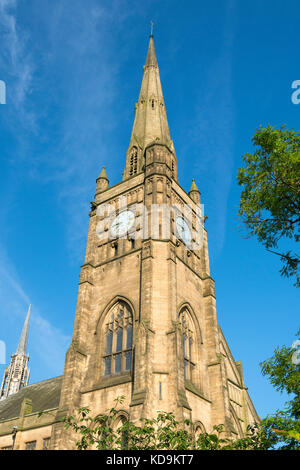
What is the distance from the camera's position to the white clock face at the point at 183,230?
32312 mm

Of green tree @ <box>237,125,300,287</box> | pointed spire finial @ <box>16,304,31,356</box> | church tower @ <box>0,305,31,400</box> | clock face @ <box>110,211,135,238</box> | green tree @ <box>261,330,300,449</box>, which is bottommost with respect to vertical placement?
green tree @ <box>261,330,300,449</box>

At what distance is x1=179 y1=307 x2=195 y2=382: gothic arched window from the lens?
27.2 metres

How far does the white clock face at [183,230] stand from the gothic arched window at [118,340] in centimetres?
737

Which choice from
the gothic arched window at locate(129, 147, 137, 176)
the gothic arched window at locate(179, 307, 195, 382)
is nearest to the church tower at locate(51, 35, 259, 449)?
the gothic arched window at locate(179, 307, 195, 382)

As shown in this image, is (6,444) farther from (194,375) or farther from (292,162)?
(292,162)

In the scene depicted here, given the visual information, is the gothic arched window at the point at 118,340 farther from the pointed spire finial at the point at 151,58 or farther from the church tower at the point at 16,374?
the church tower at the point at 16,374

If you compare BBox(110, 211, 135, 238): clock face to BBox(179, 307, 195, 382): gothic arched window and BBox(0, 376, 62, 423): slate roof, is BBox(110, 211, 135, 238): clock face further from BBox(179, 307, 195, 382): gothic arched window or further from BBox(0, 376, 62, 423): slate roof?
BBox(0, 376, 62, 423): slate roof

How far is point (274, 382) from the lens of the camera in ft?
45.5

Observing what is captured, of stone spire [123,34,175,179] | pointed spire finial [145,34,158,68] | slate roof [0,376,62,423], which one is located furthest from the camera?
pointed spire finial [145,34,158,68]

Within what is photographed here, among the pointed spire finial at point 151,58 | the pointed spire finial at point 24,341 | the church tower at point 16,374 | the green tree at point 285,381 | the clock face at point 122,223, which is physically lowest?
the green tree at point 285,381

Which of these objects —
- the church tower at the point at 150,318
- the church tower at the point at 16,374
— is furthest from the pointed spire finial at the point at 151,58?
the church tower at the point at 16,374

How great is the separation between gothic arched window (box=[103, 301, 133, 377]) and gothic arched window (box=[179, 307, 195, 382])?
3.54 meters
